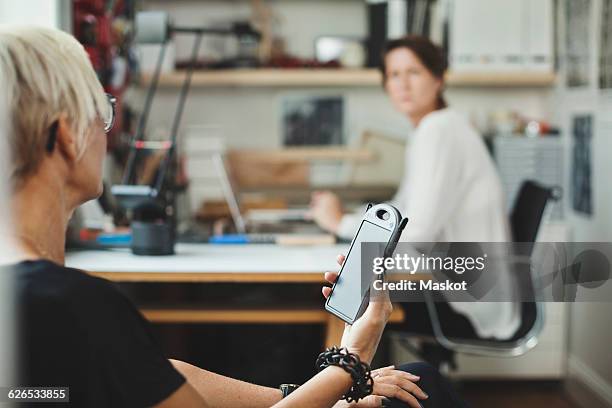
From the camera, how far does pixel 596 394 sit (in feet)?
10.9

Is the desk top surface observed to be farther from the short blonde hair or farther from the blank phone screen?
the short blonde hair

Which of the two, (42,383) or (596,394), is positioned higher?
(42,383)

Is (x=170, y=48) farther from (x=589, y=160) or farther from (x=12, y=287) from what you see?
(x=12, y=287)

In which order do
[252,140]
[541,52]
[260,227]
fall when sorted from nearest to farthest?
[260,227]
[541,52]
[252,140]

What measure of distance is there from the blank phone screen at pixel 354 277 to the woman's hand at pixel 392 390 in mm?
112

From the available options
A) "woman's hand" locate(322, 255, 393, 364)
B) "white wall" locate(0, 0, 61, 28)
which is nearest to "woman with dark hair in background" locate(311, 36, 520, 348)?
"white wall" locate(0, 0, 61, 28)

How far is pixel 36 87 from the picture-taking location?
38.1 inches

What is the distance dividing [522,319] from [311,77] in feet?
4.89

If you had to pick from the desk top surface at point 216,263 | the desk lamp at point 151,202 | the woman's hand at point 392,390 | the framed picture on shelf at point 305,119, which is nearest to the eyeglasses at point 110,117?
the woman's hand at point 392,390

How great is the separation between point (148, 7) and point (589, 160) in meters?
1.97

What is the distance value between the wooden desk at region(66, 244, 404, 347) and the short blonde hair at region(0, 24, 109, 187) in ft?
4.08

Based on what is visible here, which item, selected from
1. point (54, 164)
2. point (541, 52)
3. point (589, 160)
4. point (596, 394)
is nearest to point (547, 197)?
point (589, 160)

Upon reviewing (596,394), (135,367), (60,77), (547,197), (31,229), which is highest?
(60,77)

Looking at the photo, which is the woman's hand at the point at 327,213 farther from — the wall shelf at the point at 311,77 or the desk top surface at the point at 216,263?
the wall shelf at the point at 311,77
